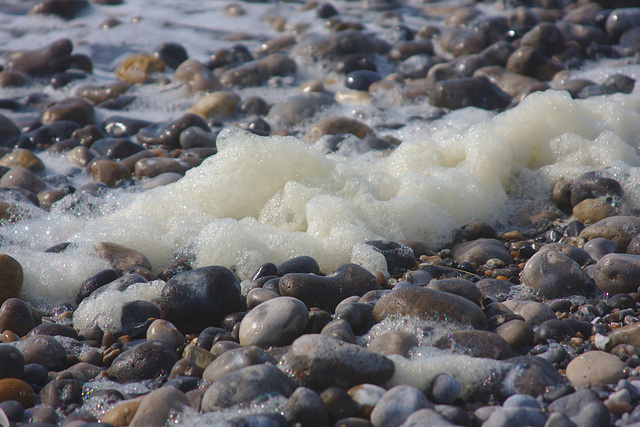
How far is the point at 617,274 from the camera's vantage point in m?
2.52

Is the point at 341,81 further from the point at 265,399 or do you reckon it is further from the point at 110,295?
the point at 265,399

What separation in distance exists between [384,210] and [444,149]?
0.99 m

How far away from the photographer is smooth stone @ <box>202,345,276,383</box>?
201 cm

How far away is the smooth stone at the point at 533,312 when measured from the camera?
7.66 feet

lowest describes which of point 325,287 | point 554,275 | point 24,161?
point 24,161

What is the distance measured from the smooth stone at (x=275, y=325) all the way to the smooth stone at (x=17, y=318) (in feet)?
3.38

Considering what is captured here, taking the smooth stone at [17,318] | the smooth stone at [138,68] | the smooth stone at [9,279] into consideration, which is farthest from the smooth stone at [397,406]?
the smooth stone at [138,68]

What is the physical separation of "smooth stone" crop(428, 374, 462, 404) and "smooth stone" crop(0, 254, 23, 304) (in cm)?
213

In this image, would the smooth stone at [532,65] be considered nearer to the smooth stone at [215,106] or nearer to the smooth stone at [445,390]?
the smooth stone at [215,106]

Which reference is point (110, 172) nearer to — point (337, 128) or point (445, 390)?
point (337, 128)

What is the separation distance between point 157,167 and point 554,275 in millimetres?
3083

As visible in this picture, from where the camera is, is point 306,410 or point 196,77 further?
point 196,77

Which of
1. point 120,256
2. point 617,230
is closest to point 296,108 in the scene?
point 120,256

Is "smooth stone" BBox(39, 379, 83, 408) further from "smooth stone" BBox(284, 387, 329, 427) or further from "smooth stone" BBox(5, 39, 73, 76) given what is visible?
"smooth stone" BBox(5, 39, 73, 76)
